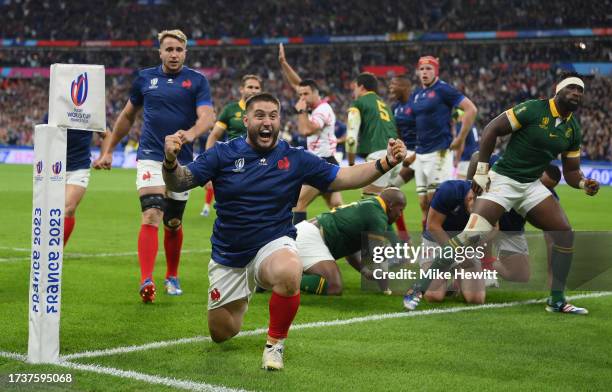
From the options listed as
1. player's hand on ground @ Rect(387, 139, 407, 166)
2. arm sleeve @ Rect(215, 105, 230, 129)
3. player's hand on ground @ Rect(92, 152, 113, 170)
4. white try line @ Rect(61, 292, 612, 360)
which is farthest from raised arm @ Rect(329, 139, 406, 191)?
arm sleeve @ Rect(215, 105, 230, 129)

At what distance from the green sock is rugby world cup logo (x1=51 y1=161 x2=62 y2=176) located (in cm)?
369

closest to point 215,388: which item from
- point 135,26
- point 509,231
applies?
point 509,231

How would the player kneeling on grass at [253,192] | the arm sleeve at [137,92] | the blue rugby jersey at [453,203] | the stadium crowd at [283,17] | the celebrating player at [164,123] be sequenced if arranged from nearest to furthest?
the player kneeling on grass at [253,192], the celebrating player at [164,123], the arm sleeve at [137,92], the blue rugby jersey at [453,203], the stadium crowd at [283,17]

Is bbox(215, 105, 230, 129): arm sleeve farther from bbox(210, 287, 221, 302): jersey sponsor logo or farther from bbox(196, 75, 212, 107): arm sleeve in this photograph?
bbox(210, 287, 221, 302): jersey sponsor logo

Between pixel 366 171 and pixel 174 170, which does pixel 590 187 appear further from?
pixel 174 170

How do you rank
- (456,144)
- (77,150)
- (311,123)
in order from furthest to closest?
(456,144) < (311,123) < (77,150)

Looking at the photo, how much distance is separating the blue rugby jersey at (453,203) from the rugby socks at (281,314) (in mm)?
3421

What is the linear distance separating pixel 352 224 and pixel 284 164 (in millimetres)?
2835

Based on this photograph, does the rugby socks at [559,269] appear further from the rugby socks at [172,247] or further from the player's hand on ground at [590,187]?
the rugby socks at [172,247]

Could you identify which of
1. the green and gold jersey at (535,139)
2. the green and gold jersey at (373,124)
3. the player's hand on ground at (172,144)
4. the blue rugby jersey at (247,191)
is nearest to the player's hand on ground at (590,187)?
the green and gold jersey at (535,139)

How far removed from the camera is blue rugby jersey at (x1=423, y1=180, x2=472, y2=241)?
28.1ft

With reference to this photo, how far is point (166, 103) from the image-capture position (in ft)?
27.4

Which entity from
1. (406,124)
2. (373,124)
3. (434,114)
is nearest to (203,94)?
(373,124)

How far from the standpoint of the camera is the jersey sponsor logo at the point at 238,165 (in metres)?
5.86
